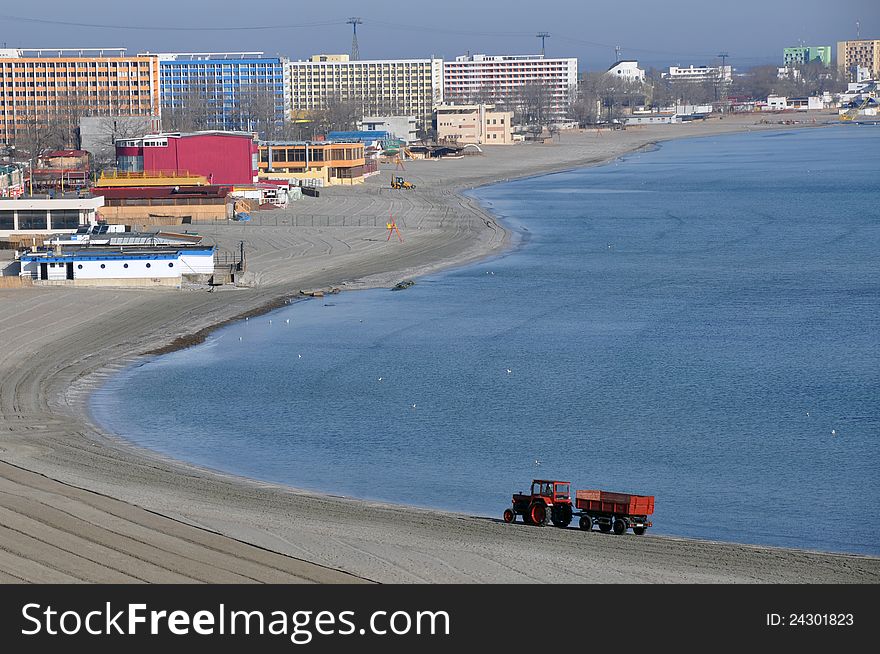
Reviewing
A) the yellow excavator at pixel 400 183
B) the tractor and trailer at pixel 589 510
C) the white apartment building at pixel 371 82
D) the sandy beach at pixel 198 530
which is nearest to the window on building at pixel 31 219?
the sandy beach at pixel 198 530

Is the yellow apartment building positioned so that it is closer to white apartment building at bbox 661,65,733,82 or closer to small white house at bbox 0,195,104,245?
small white house at bbox 0,195,104,245

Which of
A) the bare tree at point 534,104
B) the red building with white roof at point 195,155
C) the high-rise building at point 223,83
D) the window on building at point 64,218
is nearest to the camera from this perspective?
the window on building at point 64,218

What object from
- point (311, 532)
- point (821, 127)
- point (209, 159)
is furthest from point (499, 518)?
point (821, 127)

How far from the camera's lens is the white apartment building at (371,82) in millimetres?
126062

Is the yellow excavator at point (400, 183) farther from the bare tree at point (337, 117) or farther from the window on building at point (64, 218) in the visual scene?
the bare tree at point (337, 117)

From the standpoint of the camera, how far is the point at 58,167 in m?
53.3

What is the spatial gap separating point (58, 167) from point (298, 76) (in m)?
76.8

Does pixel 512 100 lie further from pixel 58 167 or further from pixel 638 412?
pixel 638 412

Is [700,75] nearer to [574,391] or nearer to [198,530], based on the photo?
[574,391]

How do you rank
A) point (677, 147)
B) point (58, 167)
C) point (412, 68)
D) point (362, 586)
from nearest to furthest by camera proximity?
point (362, 586) → point (58, 167) → point (677, 147) → point (412, 68)

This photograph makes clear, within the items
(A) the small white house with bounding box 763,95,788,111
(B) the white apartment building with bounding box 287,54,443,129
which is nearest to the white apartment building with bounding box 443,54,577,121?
(B) the white apartment building with bounding box 287,54,443,129

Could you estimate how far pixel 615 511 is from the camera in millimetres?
12258

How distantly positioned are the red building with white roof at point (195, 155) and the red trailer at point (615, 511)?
33.9 metres

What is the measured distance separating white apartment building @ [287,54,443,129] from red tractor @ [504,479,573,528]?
371 ft
